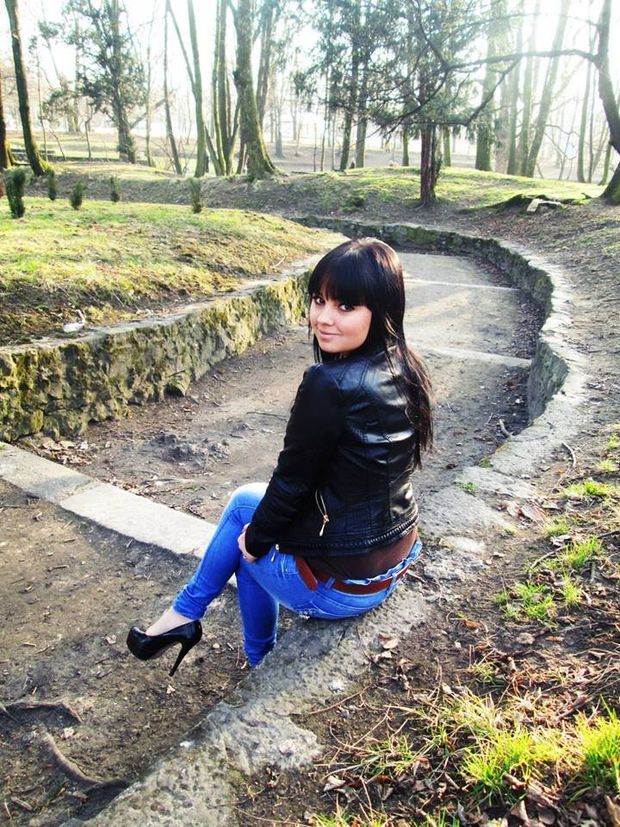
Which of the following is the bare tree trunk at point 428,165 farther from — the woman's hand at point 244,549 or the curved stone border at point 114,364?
the woman's hand at point 244,549

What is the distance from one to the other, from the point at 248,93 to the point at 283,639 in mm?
17188

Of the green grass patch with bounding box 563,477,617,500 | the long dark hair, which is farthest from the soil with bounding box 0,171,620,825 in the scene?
the long dark hair

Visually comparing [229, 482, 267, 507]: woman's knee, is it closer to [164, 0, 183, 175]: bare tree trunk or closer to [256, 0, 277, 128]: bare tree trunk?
[256, 0, 277, 128]: bare tree trunk

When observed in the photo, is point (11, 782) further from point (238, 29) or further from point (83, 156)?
point (83, 156)

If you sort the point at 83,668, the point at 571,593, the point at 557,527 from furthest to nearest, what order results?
the point at 557,527, the point at 83,668, the point at 571,593

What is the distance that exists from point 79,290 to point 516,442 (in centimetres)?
378

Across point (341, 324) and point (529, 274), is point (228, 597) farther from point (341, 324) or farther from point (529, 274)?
point (529, 274)

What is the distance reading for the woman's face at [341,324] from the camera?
1769 millimetres

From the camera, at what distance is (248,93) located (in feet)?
54.0

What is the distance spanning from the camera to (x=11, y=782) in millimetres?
2000

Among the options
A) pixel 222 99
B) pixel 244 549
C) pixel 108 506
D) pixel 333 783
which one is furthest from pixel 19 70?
pixel 333 783

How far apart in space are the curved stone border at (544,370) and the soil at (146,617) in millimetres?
140

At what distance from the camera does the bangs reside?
5.73ft

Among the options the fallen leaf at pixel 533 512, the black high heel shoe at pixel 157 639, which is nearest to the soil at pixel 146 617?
the fallen leaf at pixel 533 512
